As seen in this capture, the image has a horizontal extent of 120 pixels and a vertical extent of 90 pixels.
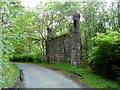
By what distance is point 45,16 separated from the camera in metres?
8.78

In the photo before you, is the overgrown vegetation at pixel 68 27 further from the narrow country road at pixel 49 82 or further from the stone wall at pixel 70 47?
the narrow country road at pixel 49 82

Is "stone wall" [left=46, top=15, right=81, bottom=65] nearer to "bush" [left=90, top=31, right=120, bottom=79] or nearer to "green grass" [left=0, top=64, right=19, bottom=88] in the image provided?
"bush" [left=90, top=31, right=120, bottom=79]

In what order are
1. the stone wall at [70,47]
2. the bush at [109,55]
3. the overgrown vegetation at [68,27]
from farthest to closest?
the stone wall at [70,47]
the bush at [109,55]
the overgrown vegetation at [68,27]

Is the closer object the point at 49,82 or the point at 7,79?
the point at 49,82

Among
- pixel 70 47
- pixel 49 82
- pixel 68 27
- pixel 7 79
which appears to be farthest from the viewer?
pixel 68 27

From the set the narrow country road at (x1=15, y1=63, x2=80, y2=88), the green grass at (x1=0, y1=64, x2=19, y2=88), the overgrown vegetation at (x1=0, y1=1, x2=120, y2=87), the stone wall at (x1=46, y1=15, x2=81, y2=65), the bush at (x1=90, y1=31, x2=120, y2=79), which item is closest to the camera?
the green grass at (x1=0, y1=64, x2=19, y2=88)

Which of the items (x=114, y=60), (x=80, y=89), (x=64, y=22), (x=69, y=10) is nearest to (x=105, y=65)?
(x=114, y=60)

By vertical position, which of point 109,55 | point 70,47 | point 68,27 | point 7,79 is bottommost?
point 7,79

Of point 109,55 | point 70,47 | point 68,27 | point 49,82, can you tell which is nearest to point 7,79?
point 49,82

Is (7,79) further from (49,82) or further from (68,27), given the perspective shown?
(68,27)

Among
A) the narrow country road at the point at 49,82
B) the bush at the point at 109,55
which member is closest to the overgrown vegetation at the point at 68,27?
the bush at the point at 109,55

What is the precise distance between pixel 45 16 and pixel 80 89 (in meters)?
7.42

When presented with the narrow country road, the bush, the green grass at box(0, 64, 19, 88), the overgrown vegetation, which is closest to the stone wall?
the overgrown vegetation

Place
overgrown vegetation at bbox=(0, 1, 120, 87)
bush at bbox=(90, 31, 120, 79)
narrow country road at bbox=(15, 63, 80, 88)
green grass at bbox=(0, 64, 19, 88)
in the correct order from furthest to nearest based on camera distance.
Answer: bush at bbox=(90, 31, 120, 79) → overgrown vegetation at bbox=(0, 1, 120, 87) → narrow country road at bbox=(15, 63, 80, 88) → green grass at bbox=(0, 64, 19, 88)
